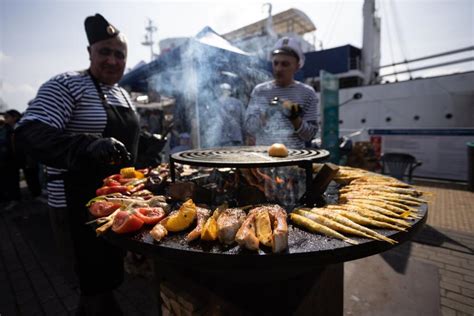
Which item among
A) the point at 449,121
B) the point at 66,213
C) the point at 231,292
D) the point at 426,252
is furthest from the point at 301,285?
the point at 449,121

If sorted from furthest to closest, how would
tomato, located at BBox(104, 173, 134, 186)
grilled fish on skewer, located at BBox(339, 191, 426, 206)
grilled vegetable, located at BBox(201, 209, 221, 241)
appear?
1. tomato, located at BBox(104, 173, 134, 186)
2. grilled fish on skewer, located at BBox(339, 191, 426, 206)
3. grilled vegetable, located at BBox(201, 209, 221, 241)

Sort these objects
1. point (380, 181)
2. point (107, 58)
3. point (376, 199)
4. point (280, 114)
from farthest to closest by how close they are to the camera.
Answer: point (280, 114), point (107, 58), point (380, 181), point (376, 199)

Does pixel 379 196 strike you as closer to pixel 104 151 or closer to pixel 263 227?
pixel 263 227

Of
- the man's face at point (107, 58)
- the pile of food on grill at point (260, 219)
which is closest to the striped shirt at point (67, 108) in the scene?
the man's face at point (107, 58)

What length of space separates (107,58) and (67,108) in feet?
2.31

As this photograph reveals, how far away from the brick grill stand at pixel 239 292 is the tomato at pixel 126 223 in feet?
1.20

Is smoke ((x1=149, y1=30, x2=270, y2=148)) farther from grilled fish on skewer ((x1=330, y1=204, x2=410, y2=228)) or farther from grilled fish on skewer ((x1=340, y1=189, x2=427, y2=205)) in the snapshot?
grilled fish on skewer ((x1=330, y1=204, x2=410, y2=228))

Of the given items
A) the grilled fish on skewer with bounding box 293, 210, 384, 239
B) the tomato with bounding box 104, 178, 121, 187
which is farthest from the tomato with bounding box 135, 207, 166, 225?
the grilled fish on skewer with bounding box 293, 210, 384, 239

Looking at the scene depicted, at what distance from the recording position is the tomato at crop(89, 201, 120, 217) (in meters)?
1.69

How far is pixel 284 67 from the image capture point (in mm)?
3676

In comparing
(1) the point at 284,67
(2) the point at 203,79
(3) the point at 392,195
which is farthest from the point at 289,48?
(2) the point at 203,79

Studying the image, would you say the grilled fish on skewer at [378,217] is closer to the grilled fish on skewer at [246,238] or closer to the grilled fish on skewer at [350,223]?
the grilled fish on skewer at [350,223]

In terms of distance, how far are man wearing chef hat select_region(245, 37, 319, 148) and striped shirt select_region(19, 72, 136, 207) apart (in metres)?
2.12

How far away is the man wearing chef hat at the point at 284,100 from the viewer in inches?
143
